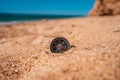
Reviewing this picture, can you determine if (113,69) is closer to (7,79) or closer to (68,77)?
(68,77)

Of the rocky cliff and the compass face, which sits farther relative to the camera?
the rocky cliff

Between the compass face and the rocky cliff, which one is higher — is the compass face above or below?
below

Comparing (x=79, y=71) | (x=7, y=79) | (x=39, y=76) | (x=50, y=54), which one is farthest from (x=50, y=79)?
(x=50, y=54)

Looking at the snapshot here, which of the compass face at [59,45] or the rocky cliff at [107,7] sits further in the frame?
the rocky cliff at [107,7]

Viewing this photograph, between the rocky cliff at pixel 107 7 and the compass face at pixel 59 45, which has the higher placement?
the rocky cliff at pixel 107 7
